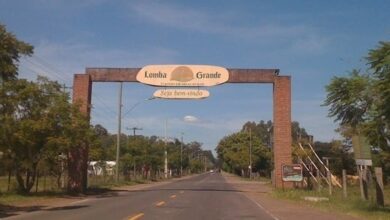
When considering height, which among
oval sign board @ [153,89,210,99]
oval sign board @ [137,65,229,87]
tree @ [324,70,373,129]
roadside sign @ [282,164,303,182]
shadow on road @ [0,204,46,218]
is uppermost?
oval sign board @ [137,65,229,87]

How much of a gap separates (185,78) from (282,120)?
23.4ft

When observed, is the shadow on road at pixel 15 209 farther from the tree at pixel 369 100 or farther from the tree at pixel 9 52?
the tree at pixel 369 100

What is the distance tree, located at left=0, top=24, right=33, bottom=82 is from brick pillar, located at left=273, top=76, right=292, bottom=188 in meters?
17.8

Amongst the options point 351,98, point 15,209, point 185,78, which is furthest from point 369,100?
point 185,78

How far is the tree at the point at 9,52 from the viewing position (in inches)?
981

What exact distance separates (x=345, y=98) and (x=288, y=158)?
16.9 metres

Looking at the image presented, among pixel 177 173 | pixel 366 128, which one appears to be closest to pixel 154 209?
pixel 366 128

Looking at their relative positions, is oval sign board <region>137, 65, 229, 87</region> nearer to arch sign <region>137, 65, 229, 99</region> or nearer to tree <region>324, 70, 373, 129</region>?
arch sign <region>137, 65, 229, 99</region>

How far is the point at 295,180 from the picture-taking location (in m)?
39.2

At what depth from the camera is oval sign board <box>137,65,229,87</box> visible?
3856 cm

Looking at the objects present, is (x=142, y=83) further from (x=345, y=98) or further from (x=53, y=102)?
(x=345, y=98)

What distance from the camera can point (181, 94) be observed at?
3872 centimetres

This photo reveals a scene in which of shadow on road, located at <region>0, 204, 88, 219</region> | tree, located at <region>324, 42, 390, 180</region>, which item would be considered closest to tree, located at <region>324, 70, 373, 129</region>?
tree, located at <region>324, 42, 390, 180</region>

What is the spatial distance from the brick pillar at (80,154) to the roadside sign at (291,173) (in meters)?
13.1
